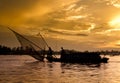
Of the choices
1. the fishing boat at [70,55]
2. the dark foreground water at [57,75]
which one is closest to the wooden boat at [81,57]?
the fishing boat at [70,55]

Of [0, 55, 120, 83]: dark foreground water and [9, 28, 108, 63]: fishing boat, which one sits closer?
[0, 55, 120, 83]: dark foreground water

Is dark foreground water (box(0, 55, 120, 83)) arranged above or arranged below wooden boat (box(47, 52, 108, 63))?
below

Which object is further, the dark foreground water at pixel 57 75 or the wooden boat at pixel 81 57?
the wooden boat at pixel 81 57

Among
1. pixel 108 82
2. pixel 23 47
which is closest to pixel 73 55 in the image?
pixel 23 47

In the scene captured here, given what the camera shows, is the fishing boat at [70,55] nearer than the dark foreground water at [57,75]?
No

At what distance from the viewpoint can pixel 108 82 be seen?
49.9 metres

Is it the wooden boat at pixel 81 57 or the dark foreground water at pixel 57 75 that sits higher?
the wooden boat at pixel 81 57

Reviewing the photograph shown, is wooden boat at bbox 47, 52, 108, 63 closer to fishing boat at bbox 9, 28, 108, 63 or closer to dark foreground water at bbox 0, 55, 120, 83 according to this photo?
fishing boat at bbox 9, 28, 108, 63

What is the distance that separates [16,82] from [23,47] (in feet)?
264

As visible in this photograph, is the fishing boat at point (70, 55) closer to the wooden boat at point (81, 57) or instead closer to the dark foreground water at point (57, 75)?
the wooden boat at point (81, 57)

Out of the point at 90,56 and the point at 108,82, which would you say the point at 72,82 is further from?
the point at 90,56

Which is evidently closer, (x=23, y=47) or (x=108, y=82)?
(x=108, y=82)

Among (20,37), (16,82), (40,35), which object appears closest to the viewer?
(16,82)

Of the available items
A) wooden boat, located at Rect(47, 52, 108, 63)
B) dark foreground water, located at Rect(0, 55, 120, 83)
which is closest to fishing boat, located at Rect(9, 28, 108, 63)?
wooden boat, located at Rect(47, 52, 108, 63)
